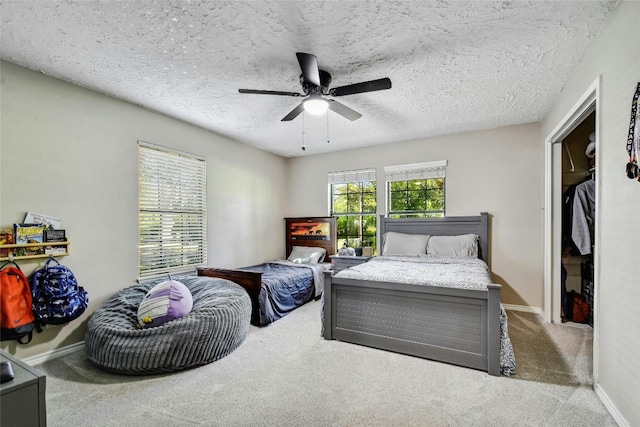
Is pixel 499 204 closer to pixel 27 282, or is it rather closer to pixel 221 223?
pixel 221 223

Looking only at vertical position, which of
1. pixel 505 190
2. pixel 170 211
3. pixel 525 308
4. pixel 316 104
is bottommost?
pixel 525 308

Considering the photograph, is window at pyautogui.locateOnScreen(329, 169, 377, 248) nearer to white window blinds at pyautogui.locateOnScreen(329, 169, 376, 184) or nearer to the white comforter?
white window blinds at pyautogui.locateOnScreen(329, 169, 376, 184)

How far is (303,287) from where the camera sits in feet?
13.8

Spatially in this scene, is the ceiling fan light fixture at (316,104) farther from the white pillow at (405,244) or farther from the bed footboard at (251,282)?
the white pillow at (405,244)

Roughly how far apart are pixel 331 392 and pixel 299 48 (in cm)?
260

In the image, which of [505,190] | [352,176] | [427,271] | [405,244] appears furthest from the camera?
[352,176]

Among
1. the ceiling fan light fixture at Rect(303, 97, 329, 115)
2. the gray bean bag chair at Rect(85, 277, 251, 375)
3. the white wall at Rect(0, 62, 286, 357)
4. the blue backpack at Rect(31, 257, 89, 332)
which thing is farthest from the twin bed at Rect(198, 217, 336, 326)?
the ceiling fan light fixture at Rect(303, 97, 329, 115)

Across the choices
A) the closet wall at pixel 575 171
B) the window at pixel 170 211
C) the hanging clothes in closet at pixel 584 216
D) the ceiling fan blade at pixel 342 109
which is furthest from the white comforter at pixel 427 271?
the window at pixel 170 211

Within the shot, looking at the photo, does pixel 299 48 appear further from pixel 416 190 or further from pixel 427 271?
pixel 416 190

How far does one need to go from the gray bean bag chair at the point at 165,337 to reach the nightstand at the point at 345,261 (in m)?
2.02

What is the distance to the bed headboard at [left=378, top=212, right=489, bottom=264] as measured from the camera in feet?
13.6

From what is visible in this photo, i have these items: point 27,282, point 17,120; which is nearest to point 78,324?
point 27,282

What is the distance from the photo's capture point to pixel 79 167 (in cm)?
284

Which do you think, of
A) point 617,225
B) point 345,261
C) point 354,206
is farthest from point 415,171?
point 617,225
